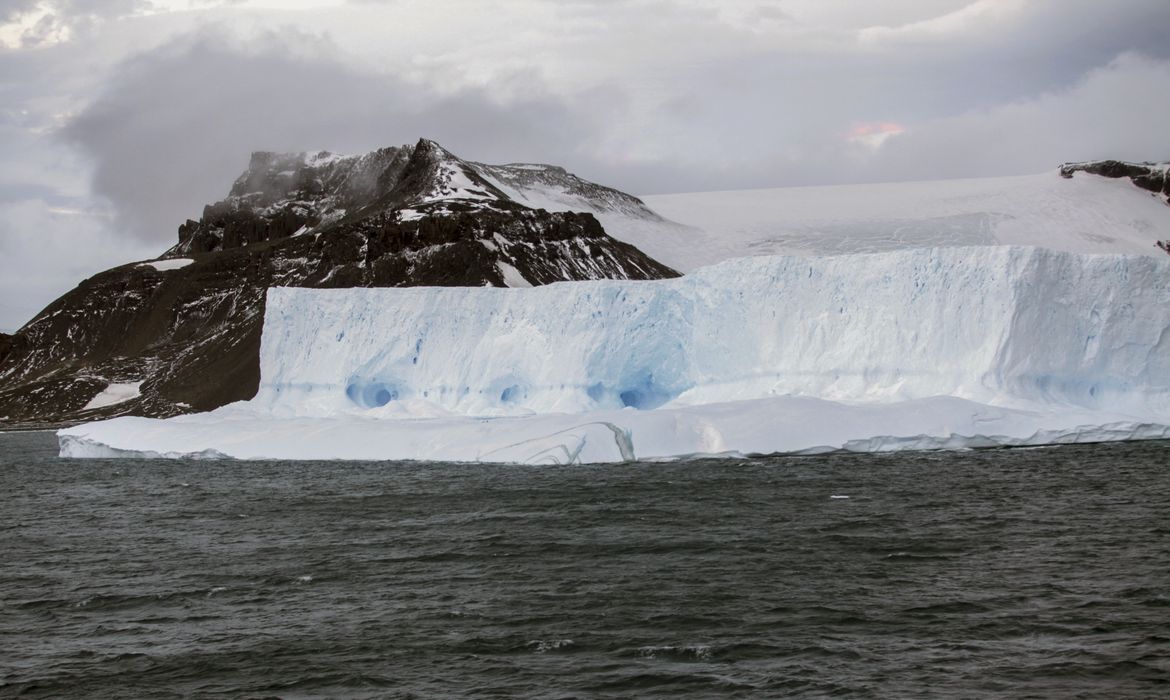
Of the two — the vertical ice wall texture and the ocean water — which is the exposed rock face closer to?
the vertical ice wall texture

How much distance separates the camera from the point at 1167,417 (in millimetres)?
26141

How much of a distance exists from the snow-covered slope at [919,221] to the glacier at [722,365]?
145 feet

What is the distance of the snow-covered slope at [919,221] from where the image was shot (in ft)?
256

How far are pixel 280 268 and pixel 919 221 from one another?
146ft

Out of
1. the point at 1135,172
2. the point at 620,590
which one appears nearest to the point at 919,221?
the point at 1135,172

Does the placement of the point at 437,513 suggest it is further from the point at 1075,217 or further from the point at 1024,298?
the point at 1075,217

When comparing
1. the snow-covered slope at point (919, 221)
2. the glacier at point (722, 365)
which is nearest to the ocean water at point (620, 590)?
the glacier at point (722, 365)

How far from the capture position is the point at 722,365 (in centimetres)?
3131

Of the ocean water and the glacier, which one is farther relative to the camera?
the glacier

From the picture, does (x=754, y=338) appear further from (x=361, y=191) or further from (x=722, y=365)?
(x=361, y=191)

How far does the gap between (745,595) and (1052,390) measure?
1749 cm

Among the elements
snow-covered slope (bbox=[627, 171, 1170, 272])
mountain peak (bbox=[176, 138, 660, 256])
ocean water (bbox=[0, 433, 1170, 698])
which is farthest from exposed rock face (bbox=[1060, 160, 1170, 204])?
ocean water (bbox=[0, 433, 1170, 698])

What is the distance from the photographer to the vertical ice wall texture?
1065 inches

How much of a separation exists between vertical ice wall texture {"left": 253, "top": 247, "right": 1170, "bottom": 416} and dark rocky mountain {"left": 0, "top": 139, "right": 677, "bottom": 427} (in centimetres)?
3664
